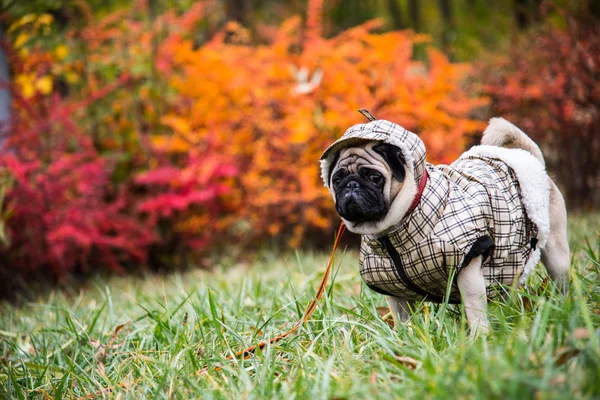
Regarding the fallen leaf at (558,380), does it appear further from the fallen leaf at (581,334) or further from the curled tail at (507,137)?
the curled tail at (507,137)

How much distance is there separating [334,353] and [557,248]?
1238 millimetres

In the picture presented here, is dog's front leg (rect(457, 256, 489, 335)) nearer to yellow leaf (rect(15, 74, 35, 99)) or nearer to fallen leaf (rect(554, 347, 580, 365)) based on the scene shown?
fallen leaf (rect(554, 347, 580, 365))

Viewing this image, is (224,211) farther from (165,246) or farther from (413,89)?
(413,89)

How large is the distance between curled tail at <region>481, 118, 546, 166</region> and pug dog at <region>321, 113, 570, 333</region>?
334 millimetres

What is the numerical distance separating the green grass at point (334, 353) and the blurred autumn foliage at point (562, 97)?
12.3ft

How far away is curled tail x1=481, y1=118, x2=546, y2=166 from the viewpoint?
275 centimetres

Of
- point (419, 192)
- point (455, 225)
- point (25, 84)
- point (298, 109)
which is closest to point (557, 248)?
point (455, 225)

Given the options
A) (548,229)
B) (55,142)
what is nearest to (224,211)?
(55,142)

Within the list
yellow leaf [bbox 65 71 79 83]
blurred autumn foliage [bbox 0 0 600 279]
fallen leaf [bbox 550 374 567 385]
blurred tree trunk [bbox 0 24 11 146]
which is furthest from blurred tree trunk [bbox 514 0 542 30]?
fallen leaf [bbox 550 374 567 385]

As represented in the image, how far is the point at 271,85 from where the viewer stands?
20.5 feet

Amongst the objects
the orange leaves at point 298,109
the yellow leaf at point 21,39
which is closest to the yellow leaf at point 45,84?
the yellow leaf at point 21,39

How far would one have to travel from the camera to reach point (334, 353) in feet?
6.66

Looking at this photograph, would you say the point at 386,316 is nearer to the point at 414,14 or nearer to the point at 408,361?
the point at 408,361

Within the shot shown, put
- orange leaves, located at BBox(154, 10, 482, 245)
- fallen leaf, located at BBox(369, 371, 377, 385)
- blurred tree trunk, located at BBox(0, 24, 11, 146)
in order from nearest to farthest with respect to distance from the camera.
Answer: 1. fallen leaf, located at BBox(369, 371, 377, 385)
2. blurred tree trunk, located at BBox(0, 24, 11, 146)
3. orange leaves, located at BBox(154, 10, 482, 245)
